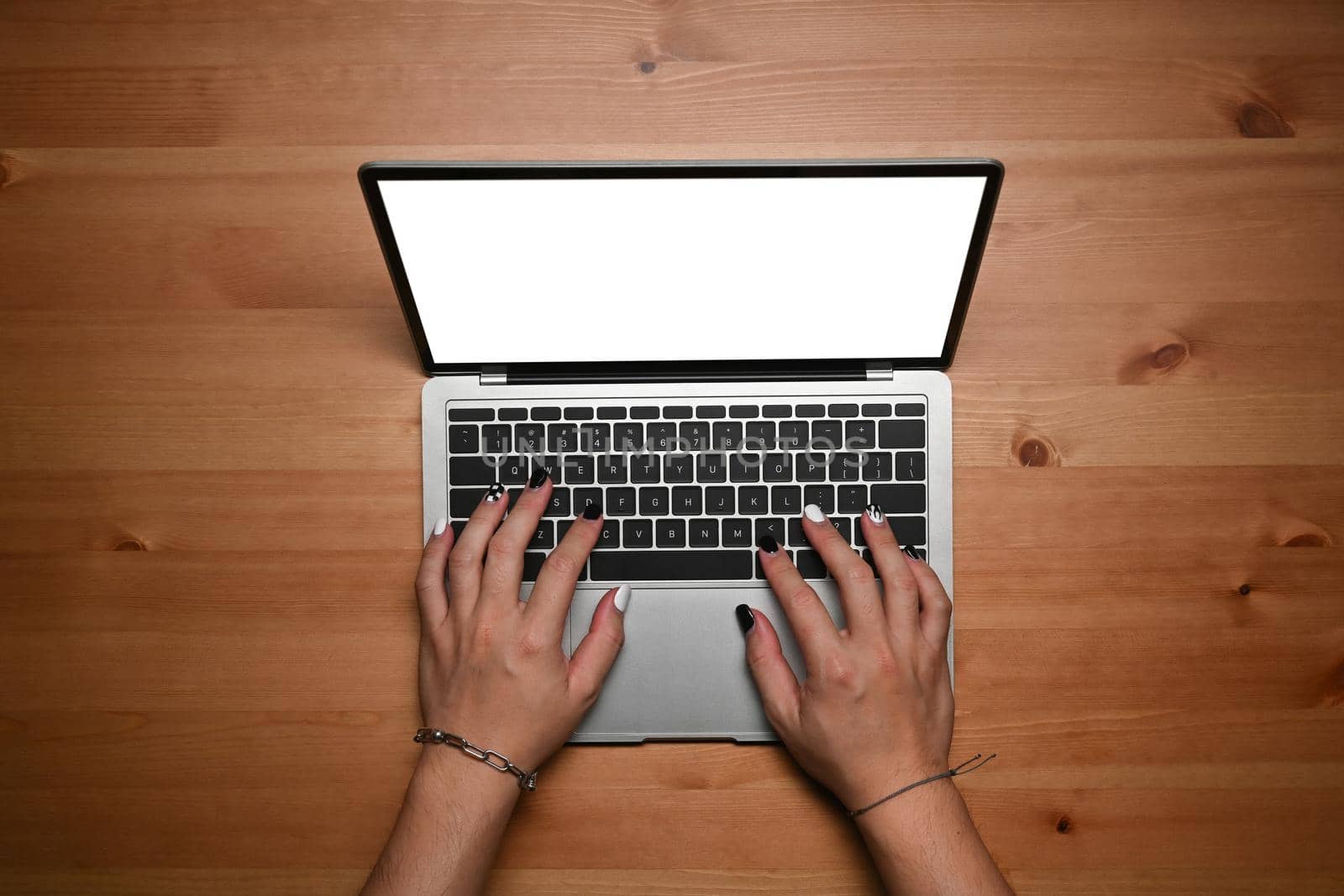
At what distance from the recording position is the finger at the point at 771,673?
2.28ft

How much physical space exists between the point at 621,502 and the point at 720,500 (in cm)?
10

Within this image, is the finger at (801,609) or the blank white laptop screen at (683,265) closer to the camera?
the blank white laptop screen at (683,265)

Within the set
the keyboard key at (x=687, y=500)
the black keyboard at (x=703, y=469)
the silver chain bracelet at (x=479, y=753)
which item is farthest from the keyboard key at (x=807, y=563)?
the silver chain bracelet at (x=479, y=753)

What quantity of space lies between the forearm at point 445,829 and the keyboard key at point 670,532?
255 mm

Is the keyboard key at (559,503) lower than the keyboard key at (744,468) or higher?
lower

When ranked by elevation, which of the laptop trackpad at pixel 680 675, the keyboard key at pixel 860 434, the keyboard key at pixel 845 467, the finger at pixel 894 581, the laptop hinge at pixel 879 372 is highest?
the laptop hinge at pixel 879 372

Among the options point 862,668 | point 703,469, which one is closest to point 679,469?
point 703,469

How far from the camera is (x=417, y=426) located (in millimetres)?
750

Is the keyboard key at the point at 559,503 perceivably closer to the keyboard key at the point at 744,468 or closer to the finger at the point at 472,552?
Answer: the finger at the point at 472,552

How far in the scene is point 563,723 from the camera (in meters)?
0.69

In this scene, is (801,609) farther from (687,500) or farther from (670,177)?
(670,177)

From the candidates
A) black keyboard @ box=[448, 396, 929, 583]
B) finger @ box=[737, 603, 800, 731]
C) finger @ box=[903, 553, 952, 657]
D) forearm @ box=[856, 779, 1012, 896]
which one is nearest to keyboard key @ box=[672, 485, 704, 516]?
black keyboard @ box=[448, 396, 929, 583]

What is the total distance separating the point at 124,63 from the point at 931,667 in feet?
3.32

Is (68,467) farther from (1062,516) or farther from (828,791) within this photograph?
(1062,516)
